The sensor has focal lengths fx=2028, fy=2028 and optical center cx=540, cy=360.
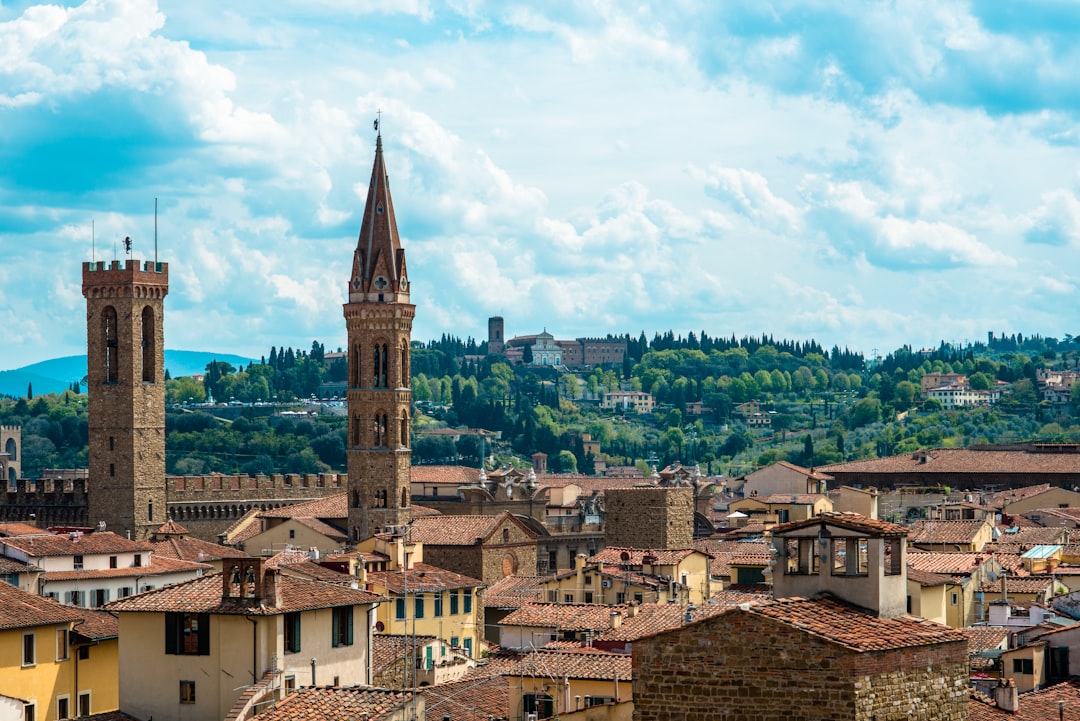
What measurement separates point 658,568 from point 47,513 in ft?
112

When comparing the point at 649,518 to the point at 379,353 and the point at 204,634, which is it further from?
the point at 204,634

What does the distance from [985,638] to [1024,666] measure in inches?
124

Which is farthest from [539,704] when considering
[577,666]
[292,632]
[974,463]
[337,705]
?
[974,463]

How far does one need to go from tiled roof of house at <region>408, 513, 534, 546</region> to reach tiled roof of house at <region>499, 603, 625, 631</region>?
18.7m

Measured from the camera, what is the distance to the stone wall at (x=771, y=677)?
14.0m

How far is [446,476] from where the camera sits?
284ft

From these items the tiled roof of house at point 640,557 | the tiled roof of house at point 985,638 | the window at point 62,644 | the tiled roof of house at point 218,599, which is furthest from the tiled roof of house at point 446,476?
the tiled roof of house at point 218,599

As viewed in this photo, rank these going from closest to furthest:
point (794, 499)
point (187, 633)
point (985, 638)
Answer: point (187, 633)
point (985, 638)
point (794, 499)

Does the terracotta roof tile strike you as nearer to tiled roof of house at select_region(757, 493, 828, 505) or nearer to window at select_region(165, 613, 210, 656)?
tiled roof of house at select_region(757, 493, 828, 505)

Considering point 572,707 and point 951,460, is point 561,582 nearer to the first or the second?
point 572,707

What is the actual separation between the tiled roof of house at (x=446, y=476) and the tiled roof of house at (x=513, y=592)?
27506 mm

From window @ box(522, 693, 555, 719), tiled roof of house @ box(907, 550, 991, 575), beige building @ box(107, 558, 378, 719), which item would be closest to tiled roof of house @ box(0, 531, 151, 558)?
window @ box(522, 693, 555, 719)

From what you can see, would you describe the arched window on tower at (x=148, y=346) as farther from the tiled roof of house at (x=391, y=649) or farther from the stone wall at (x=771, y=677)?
the stone wall at (x=771, y=677)

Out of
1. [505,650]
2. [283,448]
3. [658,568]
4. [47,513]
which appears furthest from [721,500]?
[283,448]
